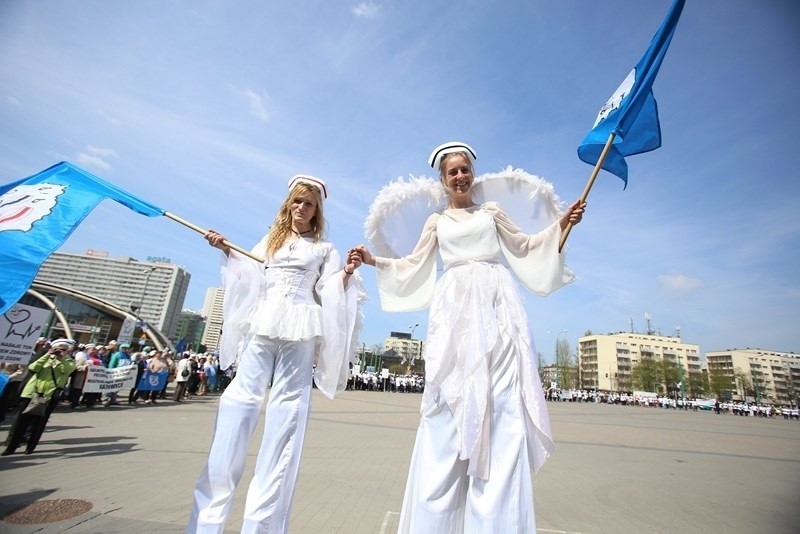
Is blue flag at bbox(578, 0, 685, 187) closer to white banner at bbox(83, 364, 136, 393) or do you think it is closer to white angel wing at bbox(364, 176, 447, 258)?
white angel wing at bbox(364, 176, 447, 258)

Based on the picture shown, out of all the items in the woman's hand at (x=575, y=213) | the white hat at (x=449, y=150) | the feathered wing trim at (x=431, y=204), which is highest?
the white hat at (x=449, y=150)

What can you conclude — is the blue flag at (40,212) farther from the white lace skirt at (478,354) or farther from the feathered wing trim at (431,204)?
the white lace skirt at (478,354)

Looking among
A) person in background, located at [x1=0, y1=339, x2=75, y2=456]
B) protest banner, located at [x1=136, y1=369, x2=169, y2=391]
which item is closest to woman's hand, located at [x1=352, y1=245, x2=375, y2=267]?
person in background, located at [x1=0, y1=339, x2=75, y2=456]

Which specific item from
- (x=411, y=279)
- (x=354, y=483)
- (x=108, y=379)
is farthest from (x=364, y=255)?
(x=108, y=379)

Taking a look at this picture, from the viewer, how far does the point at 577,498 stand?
202 inches

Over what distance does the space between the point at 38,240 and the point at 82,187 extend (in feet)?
2.49

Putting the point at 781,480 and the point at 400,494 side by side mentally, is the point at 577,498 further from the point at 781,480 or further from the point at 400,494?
the point at 781,480

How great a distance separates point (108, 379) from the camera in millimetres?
11828

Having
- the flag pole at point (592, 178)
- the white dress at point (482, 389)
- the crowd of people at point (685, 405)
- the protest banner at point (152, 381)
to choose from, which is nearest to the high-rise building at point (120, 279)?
the crowd of people at point (685, 405)

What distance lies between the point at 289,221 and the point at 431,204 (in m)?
1.22

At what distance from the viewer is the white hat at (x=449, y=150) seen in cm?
288

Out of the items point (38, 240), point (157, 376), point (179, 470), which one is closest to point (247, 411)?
point (38, 240)

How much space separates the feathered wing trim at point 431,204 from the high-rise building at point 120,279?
476ft

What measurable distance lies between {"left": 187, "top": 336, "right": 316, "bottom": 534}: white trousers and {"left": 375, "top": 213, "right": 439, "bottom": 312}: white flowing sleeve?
0.66m
